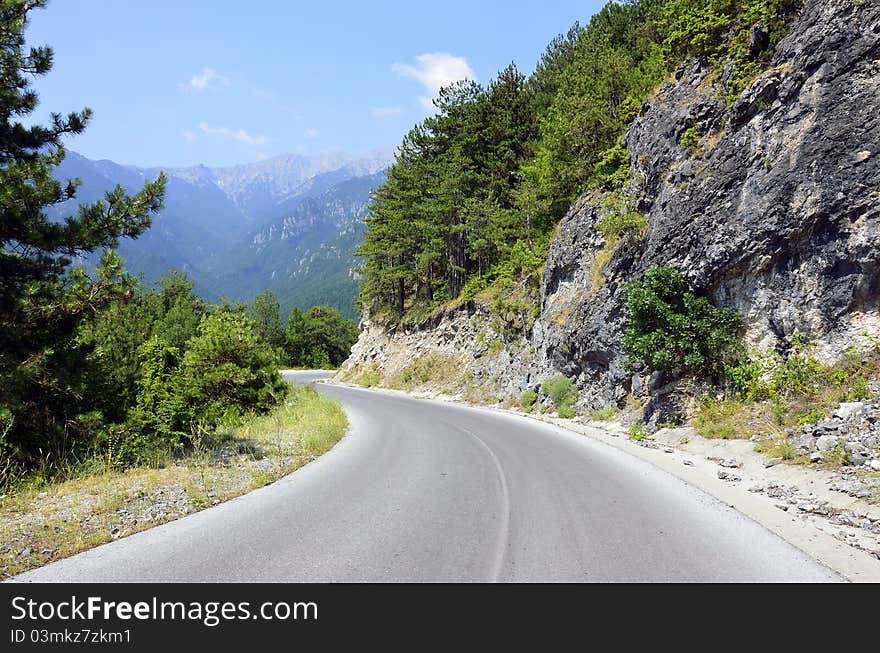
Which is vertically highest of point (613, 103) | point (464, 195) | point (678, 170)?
point (613, 103)

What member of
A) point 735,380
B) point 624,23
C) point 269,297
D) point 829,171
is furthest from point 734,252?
point 269,297

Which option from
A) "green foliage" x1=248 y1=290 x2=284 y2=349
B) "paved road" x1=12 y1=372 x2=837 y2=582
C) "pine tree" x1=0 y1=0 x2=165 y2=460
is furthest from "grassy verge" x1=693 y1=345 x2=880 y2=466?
"green foliage" x1=248 y1=290 x2=284 y2=349

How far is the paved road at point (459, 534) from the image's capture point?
491 cm

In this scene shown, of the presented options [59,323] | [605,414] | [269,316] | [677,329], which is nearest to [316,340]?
[269,316]

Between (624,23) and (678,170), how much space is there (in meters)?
26.6

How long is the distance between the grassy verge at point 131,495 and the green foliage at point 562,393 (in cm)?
1115

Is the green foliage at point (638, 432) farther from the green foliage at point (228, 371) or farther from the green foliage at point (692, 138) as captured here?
the green foliage at point (228, 371)

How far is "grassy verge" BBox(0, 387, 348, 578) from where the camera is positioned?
18.8 ft

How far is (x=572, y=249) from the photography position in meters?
25.3

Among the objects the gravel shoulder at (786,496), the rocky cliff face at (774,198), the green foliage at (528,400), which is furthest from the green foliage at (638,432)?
the green foliage at (528,400)

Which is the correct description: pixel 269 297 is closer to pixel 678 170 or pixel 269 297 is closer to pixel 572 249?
pixel 572 249

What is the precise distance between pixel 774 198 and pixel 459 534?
45.2 feet

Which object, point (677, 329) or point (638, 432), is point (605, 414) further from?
point (677, 329)

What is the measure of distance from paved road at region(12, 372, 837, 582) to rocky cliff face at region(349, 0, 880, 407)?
718 centimetres
